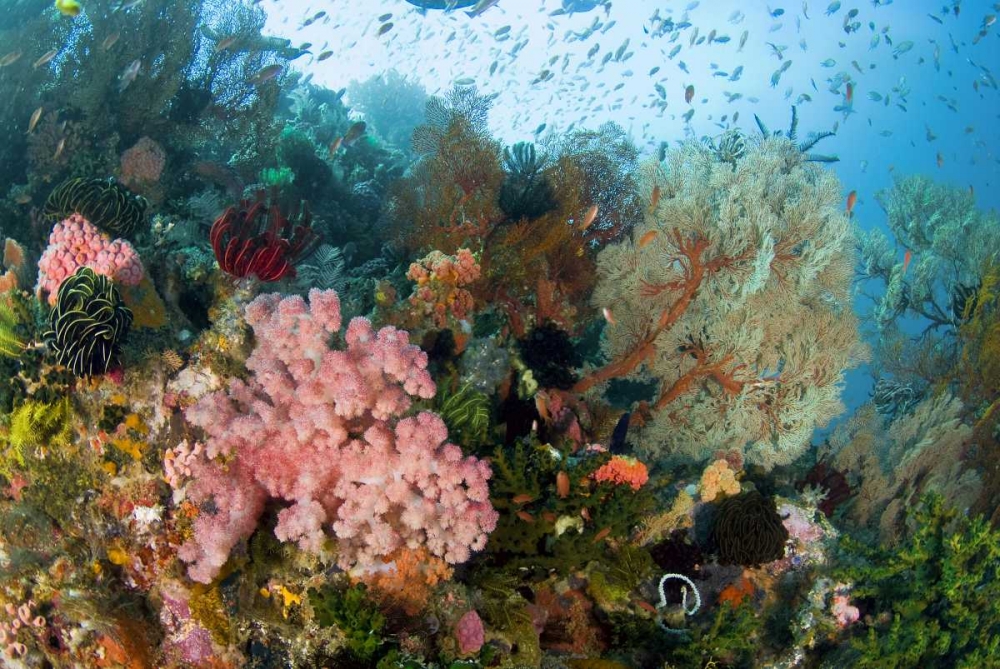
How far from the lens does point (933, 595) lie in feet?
15.1

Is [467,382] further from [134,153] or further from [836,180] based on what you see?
[134,153]

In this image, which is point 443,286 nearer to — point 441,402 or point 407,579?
point 441,402

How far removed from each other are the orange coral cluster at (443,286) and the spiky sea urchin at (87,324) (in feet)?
8.82

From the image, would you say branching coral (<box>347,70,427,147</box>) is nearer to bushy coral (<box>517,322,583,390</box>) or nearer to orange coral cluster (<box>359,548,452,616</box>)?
bushy coral (<box>517,322,583,390</box>)

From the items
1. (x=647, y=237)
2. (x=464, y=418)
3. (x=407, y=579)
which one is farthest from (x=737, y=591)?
(x=647, y=237)

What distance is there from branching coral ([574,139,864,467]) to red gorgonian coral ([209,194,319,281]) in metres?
4.14

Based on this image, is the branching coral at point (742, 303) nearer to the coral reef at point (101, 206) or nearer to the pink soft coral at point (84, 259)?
the pink soft coral at point (84, 259)

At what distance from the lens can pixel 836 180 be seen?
23.2 feet

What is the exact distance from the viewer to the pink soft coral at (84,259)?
4.60 metres

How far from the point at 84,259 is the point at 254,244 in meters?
1.45

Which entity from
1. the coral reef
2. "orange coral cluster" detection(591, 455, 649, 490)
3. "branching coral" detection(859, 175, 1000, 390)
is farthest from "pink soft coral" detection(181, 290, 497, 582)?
"branching coral" detection(859, 175, 1000, 390)

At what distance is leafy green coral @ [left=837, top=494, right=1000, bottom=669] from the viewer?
4344mm

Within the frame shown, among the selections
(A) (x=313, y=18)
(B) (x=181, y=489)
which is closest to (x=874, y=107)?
(A) (x=313, y=18)

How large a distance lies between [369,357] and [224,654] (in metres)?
2.26
